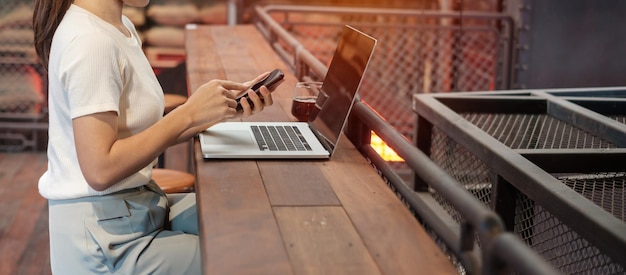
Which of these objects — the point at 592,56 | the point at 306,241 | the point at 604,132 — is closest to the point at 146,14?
the point at 592,56

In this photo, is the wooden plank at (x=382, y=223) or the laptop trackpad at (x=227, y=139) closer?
the wooden plank at (x=382, y=223)

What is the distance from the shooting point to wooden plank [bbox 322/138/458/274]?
55.6 inches

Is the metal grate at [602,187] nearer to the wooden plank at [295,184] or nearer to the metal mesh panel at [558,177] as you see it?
the metal mesh panel at [558,177]

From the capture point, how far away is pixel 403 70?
6.38m

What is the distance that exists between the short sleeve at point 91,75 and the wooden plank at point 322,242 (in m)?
0.40

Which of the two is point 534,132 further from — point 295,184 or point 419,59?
point 419,59

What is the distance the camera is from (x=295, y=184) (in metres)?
1.84

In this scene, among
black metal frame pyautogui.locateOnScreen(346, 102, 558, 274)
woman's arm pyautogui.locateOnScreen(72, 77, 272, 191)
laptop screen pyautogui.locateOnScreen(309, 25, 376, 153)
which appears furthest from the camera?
laptop screen pyautogui.locateOnScreen(309, 25, 376, 153)

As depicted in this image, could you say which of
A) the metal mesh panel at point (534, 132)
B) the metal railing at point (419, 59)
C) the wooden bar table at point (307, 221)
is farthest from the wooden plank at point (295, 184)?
the metal railing at point (419, 59)

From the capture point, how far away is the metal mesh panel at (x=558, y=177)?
209cm

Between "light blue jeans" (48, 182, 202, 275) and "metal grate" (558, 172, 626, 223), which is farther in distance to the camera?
"metal grate" (558, 172, 626, 223)

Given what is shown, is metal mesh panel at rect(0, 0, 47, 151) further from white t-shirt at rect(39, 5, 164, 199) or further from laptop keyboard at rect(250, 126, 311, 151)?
white t-shirt at rect(39, 5, 164, 199)

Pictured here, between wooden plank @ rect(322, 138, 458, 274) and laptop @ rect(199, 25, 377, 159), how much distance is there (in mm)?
94

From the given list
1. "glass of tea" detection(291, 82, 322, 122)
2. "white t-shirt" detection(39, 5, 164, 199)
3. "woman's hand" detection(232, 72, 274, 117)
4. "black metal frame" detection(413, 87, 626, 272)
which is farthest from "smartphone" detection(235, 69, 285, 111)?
"black metal frame" detection(413, 87, 626, 272)
